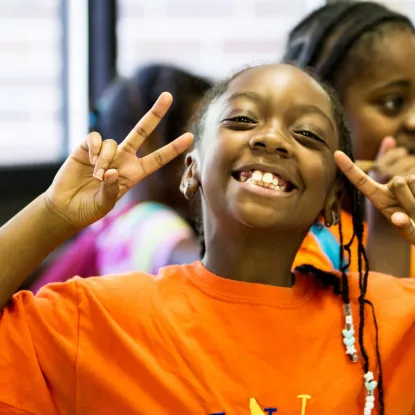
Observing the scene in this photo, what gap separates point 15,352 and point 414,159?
906 mm

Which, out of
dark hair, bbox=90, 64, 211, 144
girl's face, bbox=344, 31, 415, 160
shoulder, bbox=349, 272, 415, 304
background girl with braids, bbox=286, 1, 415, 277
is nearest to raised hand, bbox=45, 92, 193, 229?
shoulder, bbox=349, 272, 415, 304

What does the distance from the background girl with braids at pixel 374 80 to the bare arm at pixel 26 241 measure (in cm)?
63

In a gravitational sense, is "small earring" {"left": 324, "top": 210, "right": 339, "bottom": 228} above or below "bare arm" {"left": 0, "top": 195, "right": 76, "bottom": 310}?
below

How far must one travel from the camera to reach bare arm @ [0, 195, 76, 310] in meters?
1.00

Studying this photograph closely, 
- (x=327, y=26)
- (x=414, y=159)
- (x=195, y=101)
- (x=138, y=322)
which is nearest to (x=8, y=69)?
(x=195, y=101)

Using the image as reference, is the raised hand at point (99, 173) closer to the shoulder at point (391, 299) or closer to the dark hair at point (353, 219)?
the dark hair at point (353, 219)

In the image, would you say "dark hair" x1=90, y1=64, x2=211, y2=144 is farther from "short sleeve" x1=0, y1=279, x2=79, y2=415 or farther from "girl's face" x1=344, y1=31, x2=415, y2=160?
"short sleeve" x1=0, y1=279, x2=79, y2=415

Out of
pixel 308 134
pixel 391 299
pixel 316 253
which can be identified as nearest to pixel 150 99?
pixel 316 253

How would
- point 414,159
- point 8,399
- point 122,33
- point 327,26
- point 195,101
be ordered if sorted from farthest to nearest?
point 122,33
point 195,101
point 327,26
point 414,159
point 8,399

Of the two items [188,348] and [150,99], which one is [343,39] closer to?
[150,99]

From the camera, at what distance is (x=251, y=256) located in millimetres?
1153

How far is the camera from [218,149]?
114 cm

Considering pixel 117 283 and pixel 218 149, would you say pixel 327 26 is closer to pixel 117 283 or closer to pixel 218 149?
pixel 218 149

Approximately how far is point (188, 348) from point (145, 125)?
32 centimetres
